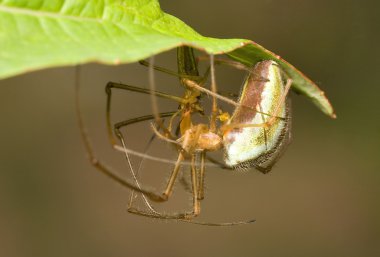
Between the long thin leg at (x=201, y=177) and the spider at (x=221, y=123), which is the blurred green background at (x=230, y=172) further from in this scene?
the spider at (x=221, y=123)

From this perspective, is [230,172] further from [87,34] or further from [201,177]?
[87,34]

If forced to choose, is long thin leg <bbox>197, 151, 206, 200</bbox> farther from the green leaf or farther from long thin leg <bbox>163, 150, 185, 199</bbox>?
the green leaf

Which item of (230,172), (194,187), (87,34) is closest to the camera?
(87,34)

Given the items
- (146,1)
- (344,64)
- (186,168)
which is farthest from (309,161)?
(146,1)

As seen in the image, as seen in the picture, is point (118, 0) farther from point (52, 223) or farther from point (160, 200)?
point (52, 223)

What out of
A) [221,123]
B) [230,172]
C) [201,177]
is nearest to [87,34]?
[221,123]
